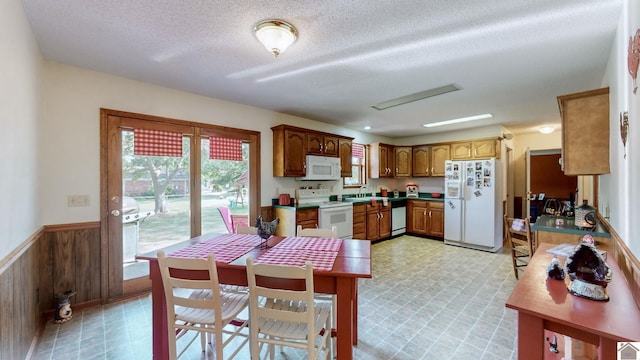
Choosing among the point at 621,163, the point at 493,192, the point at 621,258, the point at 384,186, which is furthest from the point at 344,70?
the point at 384,186

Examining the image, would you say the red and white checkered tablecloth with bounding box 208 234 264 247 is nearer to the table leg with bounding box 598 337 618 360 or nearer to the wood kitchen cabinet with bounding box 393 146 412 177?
the table leg with bounding box 598 337 618 360

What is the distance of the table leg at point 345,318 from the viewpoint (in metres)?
1.47

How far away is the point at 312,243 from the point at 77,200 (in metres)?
2.46

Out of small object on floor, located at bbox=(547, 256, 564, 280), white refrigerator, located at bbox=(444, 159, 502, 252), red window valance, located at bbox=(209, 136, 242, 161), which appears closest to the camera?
small object on floor, located at bbox=(547, 256, 564, 280)

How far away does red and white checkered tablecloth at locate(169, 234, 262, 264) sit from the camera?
1.76 meters

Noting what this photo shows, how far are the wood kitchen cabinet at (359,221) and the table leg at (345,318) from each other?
3300 mm

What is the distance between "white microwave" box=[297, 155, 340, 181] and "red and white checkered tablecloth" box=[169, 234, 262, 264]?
7.11 feet

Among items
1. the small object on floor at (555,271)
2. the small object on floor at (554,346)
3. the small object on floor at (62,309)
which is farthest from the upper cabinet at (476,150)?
the small object on floor at (62,309)

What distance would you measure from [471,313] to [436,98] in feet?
8.42

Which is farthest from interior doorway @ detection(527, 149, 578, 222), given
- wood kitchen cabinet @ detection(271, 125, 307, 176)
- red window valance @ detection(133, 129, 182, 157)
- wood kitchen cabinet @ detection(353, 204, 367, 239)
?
red window valance @ detection(133, 129, 182, 157)

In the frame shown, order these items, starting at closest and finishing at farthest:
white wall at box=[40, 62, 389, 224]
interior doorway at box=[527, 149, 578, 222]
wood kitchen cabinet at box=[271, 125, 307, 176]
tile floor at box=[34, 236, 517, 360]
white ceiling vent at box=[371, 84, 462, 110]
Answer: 1. tile floor at box=[34, 236, 517, 360]
2. white wall at box=[40, 62, 389, 224]
3. white ceiling vent at box=[371, 84, 462, 110]
4. wood kitchen cabinet at box=[271, 125, 307, 176]
5. interior doorway at box=[527, 149, 578, 222]

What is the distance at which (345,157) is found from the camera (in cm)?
510

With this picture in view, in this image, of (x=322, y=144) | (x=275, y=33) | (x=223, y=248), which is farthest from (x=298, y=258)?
(x=322, y=144)

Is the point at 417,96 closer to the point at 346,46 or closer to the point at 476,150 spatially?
the point at 346,46
